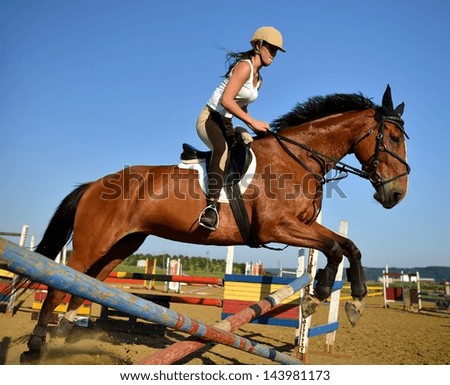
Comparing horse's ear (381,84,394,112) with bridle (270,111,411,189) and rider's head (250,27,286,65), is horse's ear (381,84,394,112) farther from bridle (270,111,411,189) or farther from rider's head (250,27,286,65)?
rider's head (250,27,286,65)

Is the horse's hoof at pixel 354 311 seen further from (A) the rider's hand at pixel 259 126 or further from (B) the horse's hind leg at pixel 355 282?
(A) the rider's hand at pixel 259 126

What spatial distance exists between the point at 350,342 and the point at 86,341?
4.57 metres

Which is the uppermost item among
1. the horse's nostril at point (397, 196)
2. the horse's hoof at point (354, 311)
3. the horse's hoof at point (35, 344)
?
the horse's nostril at point (397, 196)

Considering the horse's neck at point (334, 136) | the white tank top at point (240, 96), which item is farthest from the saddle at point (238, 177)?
the horse's neck at point (334, 136)

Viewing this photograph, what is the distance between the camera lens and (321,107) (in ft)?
15.3

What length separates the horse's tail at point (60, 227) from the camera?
4605 mm

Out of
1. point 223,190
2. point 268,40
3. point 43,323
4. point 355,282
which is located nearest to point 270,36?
point 268,40

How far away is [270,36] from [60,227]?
312cm

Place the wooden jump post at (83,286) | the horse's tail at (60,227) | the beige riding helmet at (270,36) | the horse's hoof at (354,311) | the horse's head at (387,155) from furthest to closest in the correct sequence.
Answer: the horse's tail at (60,227)
the horse's head at (387,155)
the beige riding helmet at (270,36)
the horse's hoof at (354,311)
the wooden jump post at (83,286)

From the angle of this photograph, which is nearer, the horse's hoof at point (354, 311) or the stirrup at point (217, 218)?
the horse's hoof at point (354, 311)

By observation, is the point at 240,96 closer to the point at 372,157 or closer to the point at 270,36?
the point at 270,36

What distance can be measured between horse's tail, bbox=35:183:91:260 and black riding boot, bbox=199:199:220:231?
1.62m

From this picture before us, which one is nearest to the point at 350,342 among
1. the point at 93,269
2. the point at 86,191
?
the point at 93,269

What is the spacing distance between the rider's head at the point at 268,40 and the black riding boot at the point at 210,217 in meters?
1.55
